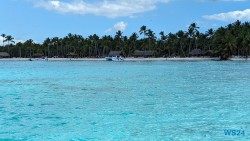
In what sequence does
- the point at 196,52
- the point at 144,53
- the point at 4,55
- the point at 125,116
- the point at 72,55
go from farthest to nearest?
the point at 4,55, the point at 72,55, the point at 144,53, the point at 196,52, the point at 125,116

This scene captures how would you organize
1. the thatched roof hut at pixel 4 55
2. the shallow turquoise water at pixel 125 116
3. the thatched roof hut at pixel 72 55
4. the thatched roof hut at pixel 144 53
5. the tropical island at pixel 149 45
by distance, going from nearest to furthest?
the shallow turquoise water at pixel 125 116
the tropical island at pixel 149 45
the thatched roof hut at pixel 144 53
the thatched roof hut at pixel 72 55
the thatched roof hut at pixel 4 55

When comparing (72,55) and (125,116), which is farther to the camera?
(72,55)

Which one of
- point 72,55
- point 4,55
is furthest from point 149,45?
point 4,55

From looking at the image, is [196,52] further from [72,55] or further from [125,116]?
[125,116]

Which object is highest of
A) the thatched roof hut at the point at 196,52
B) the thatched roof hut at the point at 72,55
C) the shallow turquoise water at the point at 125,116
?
the thatched roof hut at the point at 196,52

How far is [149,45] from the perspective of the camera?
117250 mm

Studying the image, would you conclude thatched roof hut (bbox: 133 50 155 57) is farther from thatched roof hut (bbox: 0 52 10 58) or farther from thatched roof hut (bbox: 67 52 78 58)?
thatched roof hut (bbox: 0 52 10 58)

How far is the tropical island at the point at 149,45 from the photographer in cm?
9456

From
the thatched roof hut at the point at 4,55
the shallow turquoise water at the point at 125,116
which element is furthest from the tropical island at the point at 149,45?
the shallow turquoise water at the point at 125,116

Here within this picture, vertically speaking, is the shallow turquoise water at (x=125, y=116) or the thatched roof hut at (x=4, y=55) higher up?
the thatched roof hut at (x=4, y=55)

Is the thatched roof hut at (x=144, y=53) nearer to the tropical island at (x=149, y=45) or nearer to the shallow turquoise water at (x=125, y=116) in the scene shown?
the tropical island at (x=149, y=45)

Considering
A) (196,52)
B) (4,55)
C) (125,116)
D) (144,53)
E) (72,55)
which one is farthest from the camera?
(4,55)

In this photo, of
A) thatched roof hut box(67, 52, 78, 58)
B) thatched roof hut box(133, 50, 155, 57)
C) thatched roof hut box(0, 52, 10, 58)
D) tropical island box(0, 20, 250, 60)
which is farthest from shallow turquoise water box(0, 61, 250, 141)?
thatched roof hut box(0, 52, 10, 58)

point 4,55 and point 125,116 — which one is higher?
point 4,55
